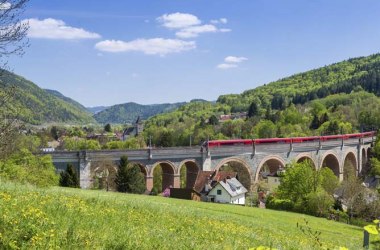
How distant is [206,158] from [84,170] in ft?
51.0

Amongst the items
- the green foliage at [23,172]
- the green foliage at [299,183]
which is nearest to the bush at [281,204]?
the green foliage at [299,183]

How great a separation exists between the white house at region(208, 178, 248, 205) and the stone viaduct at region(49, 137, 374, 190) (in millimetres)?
6113

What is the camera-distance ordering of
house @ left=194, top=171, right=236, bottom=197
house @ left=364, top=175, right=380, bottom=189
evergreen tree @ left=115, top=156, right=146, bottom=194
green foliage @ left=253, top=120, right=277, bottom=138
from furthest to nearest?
green foliage @ left=253, top=120, right=277, bottom=138 → house @ left=364, top=175, right=380, bottom=189 → house @ left=194, top=171, right=236, bottom=197 → evergreen tree @ left=115, top=156, right=146, bottom=194

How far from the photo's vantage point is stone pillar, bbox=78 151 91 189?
148ft

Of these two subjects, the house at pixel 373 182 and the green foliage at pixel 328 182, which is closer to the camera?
the green foliage at pixel 328 182

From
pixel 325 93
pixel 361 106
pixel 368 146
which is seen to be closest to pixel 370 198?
pixel 368 146

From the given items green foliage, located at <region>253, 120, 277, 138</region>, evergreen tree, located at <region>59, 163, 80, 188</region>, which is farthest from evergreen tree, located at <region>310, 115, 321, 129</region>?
evergreen tree, located at <region>59, 163, 80, 188</region>

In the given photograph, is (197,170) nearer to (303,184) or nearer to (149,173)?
(149,173)

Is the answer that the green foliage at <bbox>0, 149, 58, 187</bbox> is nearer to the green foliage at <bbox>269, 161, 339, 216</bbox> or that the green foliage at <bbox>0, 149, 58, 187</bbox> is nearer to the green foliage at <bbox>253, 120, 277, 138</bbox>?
the green foliage at <bbox>269, 161, 339, 216</bbox>

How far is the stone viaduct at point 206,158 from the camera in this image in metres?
45.8

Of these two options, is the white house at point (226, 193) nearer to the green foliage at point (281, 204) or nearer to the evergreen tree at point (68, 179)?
the green foliage at point (281, 204)

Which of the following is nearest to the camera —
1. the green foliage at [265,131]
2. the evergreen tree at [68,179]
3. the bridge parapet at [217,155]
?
the evergreen tree at [68,179]

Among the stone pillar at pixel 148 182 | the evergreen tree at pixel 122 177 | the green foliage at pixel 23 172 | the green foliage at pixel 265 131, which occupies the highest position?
the green foliage at pixel 265 131

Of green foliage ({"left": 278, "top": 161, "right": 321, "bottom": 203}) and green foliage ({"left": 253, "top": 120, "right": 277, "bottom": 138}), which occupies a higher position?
green foliage ({"left": 253, "top": 120, "right": 277, "bottom": 138})
